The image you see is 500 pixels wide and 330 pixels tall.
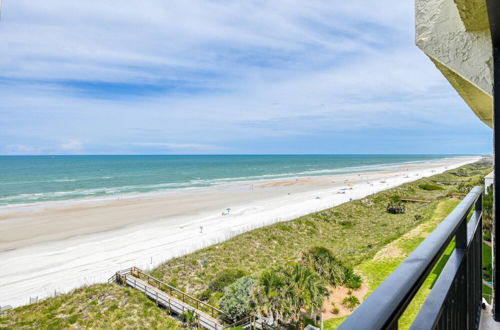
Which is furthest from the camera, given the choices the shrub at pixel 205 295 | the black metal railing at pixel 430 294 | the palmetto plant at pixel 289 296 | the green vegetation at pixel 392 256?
the green vegetation at pixel 392 256

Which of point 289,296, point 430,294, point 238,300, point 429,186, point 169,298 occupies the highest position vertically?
point 430,294

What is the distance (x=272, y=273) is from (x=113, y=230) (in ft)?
51.5

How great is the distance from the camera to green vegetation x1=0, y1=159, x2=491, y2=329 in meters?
9.82

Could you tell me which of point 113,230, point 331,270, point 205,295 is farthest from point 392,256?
point 113,230

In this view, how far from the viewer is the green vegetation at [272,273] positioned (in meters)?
9.82

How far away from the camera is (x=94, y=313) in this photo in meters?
10.9

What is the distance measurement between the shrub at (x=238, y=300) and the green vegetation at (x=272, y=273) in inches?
1.2

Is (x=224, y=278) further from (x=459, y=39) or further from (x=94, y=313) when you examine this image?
(x=459, y=39)

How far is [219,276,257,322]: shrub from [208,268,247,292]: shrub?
2220mm

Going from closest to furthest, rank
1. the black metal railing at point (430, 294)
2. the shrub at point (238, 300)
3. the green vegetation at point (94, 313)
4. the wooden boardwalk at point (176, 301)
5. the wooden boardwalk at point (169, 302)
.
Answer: the black metal railing at point (430, 294)
the wooden boardwalk at point (176, 301)
the shrub at point (238, 300)
the wooden boardwalk at point (169, 302)
the green vegetation at point (94, 313)

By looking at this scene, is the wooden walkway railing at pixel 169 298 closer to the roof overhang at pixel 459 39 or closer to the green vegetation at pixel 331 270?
the green vegetation at pixel 331 270

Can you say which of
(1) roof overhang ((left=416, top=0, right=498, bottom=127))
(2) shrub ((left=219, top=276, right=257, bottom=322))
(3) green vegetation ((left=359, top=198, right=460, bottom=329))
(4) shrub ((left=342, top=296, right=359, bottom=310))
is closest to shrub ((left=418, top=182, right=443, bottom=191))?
(3) green vegetation ((left=359, top=198, right=460, bottom=329))

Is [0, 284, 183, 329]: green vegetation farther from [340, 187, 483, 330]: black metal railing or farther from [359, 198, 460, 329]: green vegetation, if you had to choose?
[340, 187, 483, 330]: black metal railing

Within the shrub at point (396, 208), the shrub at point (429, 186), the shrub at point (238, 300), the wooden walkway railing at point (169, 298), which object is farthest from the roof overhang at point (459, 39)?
the shrub at point (429, 186)
